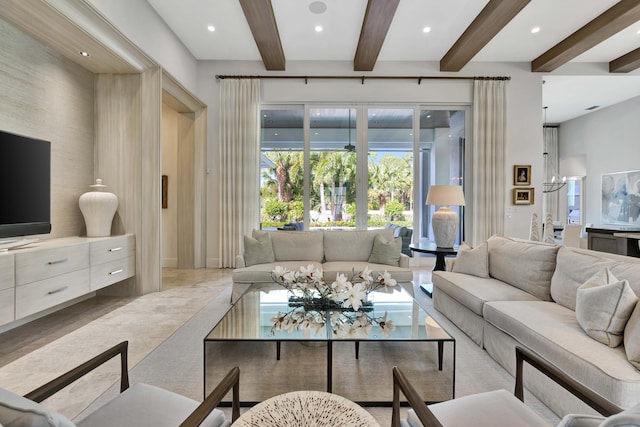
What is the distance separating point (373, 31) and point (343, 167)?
213 cm

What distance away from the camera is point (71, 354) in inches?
88.0

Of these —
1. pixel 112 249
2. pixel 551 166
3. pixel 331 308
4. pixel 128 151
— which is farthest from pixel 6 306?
pixel 551 166

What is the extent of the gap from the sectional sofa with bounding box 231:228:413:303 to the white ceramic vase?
5.06ft

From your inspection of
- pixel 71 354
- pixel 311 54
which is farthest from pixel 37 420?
pixel 311 54

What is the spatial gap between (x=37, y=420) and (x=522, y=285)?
2.96 meters

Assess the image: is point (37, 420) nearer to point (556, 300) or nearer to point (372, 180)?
point (556, 300)

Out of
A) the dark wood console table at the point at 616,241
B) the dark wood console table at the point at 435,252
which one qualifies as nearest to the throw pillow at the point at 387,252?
the dark wood console table at the point at 435,252

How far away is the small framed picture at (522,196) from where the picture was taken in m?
5.32

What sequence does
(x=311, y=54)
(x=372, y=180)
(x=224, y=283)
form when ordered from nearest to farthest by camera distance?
(x=224, y=283), (x=311, y=54), (x=372, y=180)

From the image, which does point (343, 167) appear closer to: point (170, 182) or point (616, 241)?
point (170, 182)

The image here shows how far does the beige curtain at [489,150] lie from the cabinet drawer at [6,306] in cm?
585

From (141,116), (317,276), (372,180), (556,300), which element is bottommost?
(556,300)

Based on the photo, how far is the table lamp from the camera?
3732mm

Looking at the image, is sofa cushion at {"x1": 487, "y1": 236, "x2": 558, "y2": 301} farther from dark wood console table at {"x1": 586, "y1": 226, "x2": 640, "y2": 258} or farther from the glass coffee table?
dark wood console table at {"x1": 586, "y1": 226, "x2": 640, "y2": 258}
